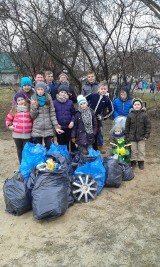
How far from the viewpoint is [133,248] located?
107 inches

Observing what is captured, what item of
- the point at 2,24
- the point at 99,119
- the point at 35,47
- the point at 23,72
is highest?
the point at 2,24

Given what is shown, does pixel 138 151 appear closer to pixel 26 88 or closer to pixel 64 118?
pixel 64 118

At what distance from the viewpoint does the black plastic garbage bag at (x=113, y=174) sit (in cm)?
403

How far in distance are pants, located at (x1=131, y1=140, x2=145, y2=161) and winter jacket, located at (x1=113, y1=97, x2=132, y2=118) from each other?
0.63 metres

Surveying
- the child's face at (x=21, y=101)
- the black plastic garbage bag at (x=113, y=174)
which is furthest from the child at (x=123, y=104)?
the child's face at (x=21, y=101)

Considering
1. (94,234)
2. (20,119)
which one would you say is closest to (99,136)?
(20,119)

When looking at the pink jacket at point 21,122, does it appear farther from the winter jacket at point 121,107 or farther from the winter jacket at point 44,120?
the winter jacket at point 121,107

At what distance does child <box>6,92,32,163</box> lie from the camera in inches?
165

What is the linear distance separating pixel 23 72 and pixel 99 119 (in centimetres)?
596

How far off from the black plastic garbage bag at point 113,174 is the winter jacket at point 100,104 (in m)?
0.97

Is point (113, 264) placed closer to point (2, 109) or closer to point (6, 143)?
point (6, 143)

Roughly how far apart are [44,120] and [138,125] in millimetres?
1568

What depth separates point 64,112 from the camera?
14.3ft

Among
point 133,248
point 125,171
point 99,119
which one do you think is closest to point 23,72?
point 99,119
